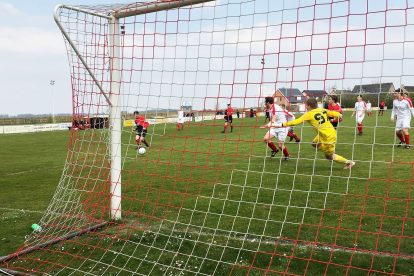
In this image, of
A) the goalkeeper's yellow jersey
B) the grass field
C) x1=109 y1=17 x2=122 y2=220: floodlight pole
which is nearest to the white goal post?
x1=109 y1=17 x2=122 y2=220: floodlight pole

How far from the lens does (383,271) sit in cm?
442

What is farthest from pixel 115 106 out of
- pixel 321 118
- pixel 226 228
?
pixel 321 118

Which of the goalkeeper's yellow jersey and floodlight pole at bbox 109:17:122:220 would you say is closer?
floodlight pole at bbox 109:17:122:220

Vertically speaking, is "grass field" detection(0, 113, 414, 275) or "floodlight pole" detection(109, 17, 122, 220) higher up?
"floodlight pole" detection(109, 17, 122, 220)

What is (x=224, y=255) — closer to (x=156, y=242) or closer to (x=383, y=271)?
(x=156, y=242)

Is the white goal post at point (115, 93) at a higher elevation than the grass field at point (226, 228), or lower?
higher

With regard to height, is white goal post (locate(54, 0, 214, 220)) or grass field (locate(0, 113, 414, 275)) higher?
white goal post (locate(54, 0, 214, 220))

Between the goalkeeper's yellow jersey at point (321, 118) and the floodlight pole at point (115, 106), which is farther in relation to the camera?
the goalkeeper's yellow jersey at point (321, 118)

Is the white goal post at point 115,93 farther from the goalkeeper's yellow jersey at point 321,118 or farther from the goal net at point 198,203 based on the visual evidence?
the goalkeeper's yellow jersey at point 321,118

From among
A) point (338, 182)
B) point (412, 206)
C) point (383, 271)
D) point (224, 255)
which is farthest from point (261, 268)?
point (338, 182)

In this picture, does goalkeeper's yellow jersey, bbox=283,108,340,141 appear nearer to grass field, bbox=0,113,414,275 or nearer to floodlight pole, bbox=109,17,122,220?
grass field, bbox=0,113,414,275

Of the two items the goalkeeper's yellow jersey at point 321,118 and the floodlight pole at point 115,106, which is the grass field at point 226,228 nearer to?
the floodlight pole at point 115,106

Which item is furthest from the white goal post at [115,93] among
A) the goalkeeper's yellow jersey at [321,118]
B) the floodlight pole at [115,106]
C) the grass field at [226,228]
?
the goalkeeper's yellow jersey at [321,118]

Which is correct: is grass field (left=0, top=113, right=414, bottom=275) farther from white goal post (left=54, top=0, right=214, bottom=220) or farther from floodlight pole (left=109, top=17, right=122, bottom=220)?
floodlight pole (left=109, top=17, right=122, bottom=220)
